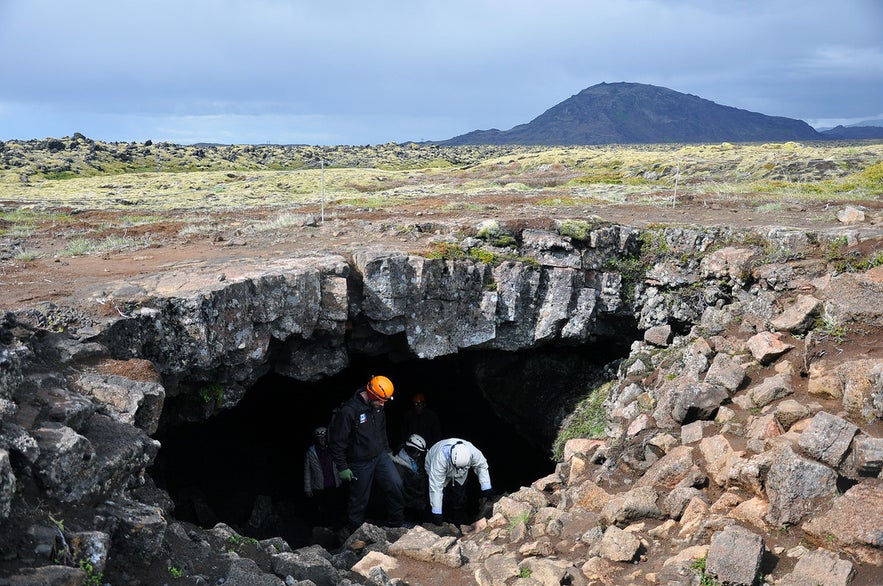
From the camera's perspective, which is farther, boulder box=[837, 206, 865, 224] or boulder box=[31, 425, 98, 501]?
boulder box=[837, 206, 865, 224]

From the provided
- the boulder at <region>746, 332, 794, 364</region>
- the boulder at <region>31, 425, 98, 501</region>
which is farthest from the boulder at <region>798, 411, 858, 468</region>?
the boulder at <region>31, 425, 98, 501</region>

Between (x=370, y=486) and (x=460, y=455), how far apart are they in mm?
1714

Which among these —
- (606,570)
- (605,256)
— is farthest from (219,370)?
(605,256)

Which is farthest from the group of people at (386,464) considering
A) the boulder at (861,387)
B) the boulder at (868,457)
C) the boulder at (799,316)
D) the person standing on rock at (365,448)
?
the boulder at (799,316)

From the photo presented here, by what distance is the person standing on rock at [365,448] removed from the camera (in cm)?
959

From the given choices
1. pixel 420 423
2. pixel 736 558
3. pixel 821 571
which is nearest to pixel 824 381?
pixel 821 571

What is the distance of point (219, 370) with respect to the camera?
10.1 metres

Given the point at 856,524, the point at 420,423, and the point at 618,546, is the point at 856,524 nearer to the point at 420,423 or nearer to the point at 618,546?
the point at 618,546

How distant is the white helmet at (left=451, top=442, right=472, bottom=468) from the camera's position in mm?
10281

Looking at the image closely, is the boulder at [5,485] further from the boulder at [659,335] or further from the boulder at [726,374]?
the boulder at [659,335]

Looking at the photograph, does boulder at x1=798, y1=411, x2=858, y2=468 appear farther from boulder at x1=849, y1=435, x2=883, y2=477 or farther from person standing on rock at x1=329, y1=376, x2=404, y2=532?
person standing on rock at x1=329, y1=376, x2=404, y2=532

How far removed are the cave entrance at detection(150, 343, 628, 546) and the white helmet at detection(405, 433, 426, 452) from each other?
9.13ft

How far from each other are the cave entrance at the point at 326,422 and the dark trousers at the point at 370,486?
1983 millimetres

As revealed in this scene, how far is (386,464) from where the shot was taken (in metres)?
10.6
